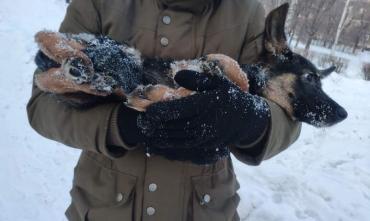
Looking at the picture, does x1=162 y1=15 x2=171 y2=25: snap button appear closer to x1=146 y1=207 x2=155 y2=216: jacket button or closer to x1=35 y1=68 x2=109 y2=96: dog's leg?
x1=35 y1=68 x2=109 y2=96: dog's leg

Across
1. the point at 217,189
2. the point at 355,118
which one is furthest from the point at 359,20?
the point at 217,189

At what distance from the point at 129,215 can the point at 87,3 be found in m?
0.87

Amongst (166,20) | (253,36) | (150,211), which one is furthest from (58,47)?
(253,36)

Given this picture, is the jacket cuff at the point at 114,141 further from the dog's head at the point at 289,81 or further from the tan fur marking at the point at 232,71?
the dog's head at the point at 289,81

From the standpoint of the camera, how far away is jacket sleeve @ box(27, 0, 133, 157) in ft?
5.20

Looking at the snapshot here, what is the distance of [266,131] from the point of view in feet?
5.28

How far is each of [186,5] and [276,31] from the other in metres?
0.41

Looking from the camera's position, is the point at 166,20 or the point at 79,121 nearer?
the point at 79,121

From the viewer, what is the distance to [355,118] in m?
8.31

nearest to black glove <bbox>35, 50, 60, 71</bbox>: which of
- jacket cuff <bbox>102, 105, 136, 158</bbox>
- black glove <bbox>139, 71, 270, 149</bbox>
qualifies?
jacket cuff <bbox>102, 105, 136, 158</bbox>

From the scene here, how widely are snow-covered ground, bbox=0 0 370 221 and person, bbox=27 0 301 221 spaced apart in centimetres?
248

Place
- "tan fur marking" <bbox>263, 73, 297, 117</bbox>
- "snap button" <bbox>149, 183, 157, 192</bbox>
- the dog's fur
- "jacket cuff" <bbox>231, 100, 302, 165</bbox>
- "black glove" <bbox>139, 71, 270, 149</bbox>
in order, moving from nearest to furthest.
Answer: "black glove" <bbox>139, 71, 270, 149</bbox>, the dog's fur, "jacket cuff" <bbox>231, 100, 302, 165</bbox>, "snap button" <bbox>149, 183, 157, 192</bbox>, "tan fur marking" <bbox>263, 73, 297, 117</bbox>

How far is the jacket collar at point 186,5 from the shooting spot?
5.89ft

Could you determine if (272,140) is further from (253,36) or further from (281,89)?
(253,36)
